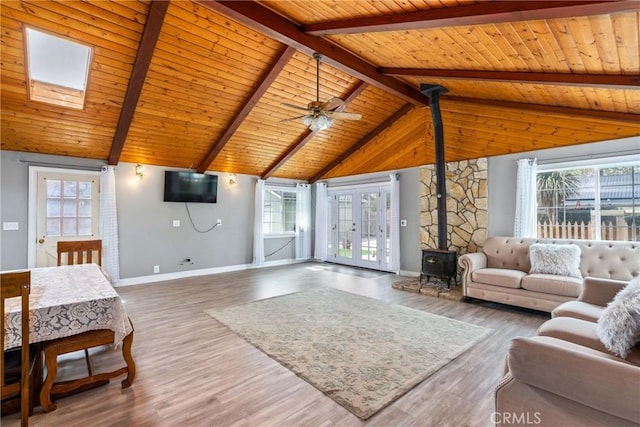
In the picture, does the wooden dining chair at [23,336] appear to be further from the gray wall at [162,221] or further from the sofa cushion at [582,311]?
the gray wall at [162,221]

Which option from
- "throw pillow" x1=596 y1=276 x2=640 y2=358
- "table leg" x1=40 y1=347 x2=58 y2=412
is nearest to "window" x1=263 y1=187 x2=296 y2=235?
"table leg" x1=40 y1=347 x2=58 y2=412

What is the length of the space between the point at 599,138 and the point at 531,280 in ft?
7.43

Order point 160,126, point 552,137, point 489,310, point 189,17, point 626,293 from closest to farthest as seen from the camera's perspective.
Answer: point 626,293 → point 189,17 → point 489,310 → point 552,137 → point 160,126

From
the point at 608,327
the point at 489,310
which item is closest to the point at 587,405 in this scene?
the point at 608,327

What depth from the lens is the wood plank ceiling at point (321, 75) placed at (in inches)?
110

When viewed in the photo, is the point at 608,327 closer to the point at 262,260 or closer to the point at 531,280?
the point at 531,280

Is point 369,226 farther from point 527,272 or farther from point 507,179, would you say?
point 527,272

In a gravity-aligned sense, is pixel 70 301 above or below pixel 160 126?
below

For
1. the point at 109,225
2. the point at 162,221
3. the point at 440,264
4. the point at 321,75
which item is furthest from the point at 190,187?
the point at 440,264

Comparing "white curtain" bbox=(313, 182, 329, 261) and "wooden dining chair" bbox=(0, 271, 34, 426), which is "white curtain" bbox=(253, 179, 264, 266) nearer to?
"white curtain" bbox=(313, 182, 329, 261)

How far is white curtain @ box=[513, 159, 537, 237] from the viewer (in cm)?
473

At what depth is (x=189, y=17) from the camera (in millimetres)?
3436

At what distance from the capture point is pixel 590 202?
174 inches

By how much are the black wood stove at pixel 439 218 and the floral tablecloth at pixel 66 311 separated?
455 cm
